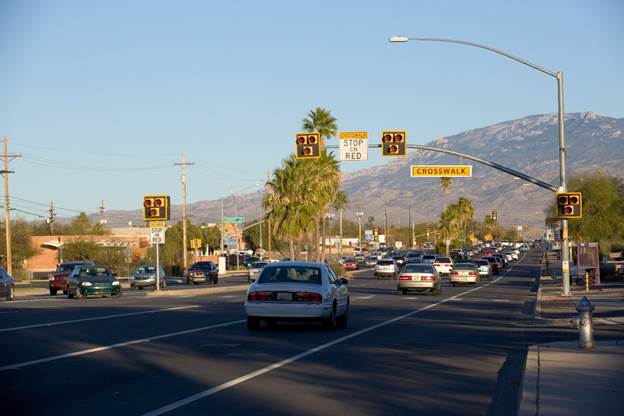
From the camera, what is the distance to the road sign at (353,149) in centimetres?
4169

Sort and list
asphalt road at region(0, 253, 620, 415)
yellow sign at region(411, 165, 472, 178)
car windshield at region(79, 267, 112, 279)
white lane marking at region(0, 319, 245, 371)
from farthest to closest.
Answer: yellow sign at region(411, 165, 472, 178) < car windshield at region(79, 267, 112, 279) < white lane marking at region(0, 319, 245, 371) < asphalt road at region(0, 253, 620, 415)

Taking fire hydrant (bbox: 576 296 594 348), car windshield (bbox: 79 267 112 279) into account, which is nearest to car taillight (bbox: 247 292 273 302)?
fire hydrant (bbox: 576 296 594 348)

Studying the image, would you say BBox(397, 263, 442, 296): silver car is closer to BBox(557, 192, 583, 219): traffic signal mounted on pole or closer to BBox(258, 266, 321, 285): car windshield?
BBox(557, 192, 583, 219): traffic signal mounted on pole

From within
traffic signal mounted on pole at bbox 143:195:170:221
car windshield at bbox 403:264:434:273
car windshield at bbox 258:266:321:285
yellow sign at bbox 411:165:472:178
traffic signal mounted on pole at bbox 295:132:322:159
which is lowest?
car windshield at bbox 403:264:434:273

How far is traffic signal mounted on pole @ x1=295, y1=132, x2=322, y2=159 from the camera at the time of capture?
37.6 m

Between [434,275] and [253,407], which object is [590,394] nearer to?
[253,407]

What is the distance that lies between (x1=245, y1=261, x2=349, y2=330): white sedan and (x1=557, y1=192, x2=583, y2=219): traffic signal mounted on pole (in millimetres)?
16267

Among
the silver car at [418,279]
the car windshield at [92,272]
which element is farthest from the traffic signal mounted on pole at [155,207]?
the silver car at [418,279]

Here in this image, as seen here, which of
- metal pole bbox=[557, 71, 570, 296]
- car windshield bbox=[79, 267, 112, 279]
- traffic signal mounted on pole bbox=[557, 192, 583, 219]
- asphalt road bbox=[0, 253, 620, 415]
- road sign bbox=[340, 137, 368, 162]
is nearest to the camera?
asphalt road bbox=[0, 253, 620, 415]

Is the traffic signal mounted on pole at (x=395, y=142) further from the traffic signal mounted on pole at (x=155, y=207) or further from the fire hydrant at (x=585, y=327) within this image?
the fire hydrant at (x=585, y=327)

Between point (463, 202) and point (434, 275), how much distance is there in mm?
113246

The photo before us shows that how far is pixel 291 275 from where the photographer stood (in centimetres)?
2300

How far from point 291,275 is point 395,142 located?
56.2ft

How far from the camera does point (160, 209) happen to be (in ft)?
152
